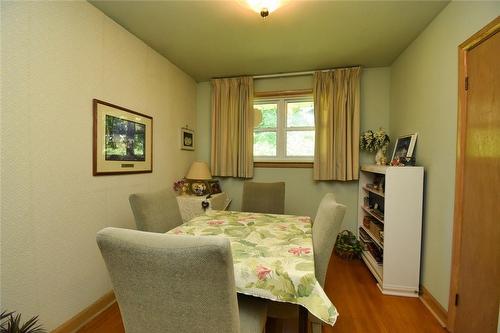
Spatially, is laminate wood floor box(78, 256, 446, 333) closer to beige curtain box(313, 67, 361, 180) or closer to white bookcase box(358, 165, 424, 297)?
white bookcase box(358, 165, 424, 297)

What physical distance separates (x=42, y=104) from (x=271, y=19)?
1.79m

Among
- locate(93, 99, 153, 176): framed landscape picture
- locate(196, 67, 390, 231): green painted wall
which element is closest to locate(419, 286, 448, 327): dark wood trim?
locate(196, 67, 390, 231): green painted wall

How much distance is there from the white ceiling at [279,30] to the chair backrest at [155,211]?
58.4 inches

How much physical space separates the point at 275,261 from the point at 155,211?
1.00 m

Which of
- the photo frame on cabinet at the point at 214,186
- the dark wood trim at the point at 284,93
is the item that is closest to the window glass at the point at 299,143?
the dark wood trim at the point at 284,93

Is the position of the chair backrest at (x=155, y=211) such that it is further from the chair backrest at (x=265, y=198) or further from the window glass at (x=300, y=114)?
the window glass at (x=300, y=114)

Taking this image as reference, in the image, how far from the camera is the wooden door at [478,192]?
1.29 m

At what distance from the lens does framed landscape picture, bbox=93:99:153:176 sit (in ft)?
5.98

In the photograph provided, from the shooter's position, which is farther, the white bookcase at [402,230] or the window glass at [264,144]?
the window glass at [264,144]

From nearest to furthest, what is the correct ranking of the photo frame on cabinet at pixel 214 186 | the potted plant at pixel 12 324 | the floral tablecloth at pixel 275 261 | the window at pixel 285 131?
the floral tablecloth at pixel 275 261
the potted plant at pixel 12 324
the photo frame on cabinet at pixel 214 186
the window at pixel 285 131

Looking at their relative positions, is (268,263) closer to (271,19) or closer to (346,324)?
(346,324)

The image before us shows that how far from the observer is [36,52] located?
1.40 metres

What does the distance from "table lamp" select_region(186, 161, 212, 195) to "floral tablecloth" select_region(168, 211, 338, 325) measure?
122cm

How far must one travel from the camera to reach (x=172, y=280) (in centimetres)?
75
